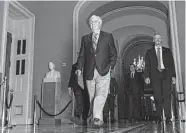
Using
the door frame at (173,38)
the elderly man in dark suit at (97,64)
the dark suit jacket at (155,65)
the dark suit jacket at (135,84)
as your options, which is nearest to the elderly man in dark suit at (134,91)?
the dark suit jacket at (135,84)

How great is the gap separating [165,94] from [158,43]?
3.29ft

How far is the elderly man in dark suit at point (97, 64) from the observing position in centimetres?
337

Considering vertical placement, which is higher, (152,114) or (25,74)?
(25,74)

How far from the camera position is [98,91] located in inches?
133

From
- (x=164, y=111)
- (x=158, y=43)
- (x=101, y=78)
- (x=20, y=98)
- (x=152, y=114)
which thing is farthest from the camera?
(x=152, y=114)

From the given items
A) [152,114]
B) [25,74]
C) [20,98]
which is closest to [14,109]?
[20,98]

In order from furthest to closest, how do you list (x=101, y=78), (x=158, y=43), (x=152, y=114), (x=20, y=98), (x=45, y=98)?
(x=152, y=114) → (x=20, y=98) → (x=45, y=98) → (x=158, y=43) → (x=101, y=78)

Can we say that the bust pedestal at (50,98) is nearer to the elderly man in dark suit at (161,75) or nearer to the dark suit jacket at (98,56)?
the elderly man in dark suit at (161,75)

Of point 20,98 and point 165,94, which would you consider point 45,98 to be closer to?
point 20,98

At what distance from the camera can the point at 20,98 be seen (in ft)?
25.7

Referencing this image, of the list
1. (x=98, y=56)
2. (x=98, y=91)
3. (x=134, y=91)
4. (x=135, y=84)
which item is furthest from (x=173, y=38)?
(x=98, y=91)

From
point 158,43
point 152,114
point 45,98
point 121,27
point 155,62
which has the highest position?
point 121,27

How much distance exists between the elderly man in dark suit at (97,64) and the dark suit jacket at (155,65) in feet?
4.66

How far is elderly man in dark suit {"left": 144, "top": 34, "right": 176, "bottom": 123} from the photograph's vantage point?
14.9 feet
